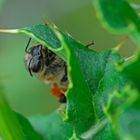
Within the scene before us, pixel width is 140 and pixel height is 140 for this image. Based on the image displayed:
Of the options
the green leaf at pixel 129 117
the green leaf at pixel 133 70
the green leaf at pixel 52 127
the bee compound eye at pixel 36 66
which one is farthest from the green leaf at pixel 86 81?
the bee compound eye at pixel 36 66

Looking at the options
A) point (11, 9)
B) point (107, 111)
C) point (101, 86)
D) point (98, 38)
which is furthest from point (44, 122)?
point (11, 9)

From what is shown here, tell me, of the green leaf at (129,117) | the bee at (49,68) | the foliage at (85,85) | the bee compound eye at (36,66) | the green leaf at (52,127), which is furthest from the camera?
the bee compound eye at (36,66)

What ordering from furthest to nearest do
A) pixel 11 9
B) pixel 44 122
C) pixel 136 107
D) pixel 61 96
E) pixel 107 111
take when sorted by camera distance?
pixel 11 9 → pixel 44 122 → pixel 61 96 → pixel 107 111 → pixel 136 107

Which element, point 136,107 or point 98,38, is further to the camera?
point 98,38

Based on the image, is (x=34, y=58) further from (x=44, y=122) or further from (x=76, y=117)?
(x=76, y=117)

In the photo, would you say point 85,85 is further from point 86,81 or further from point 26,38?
point 26,38

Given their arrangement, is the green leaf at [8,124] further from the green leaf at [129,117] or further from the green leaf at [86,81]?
the green leaf at [129,117]

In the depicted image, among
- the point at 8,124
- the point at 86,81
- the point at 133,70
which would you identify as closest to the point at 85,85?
the point at 86,81
